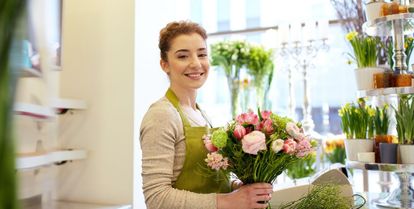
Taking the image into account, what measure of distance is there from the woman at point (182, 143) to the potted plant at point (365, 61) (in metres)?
0.76

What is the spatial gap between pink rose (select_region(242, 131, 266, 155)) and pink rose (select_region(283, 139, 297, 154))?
6cm

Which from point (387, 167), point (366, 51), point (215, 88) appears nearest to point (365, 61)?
point (366, 51)

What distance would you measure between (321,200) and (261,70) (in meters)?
2.07

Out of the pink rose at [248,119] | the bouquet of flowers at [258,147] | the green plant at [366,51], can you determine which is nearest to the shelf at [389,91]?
the green plant at [366,51]

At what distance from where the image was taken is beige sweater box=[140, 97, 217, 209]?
1098mm

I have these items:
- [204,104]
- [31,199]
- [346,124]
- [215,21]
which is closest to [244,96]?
[204,104]

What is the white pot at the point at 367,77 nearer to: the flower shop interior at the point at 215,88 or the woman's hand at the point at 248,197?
the flower shop interior at the point at 215,88

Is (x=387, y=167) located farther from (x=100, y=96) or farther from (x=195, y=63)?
(x=100, y=96)

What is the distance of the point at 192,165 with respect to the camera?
121 centimetres

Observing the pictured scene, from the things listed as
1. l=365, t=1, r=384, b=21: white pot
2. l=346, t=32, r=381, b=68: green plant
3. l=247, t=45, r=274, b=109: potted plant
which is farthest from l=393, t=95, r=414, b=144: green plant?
l=247, t=45, r=274, b=109: potted plant

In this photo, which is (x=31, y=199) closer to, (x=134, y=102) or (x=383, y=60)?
(x=134, y=102)

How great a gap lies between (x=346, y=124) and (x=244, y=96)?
155 cm

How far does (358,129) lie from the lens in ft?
5.54

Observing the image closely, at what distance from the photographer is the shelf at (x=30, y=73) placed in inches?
10.1
